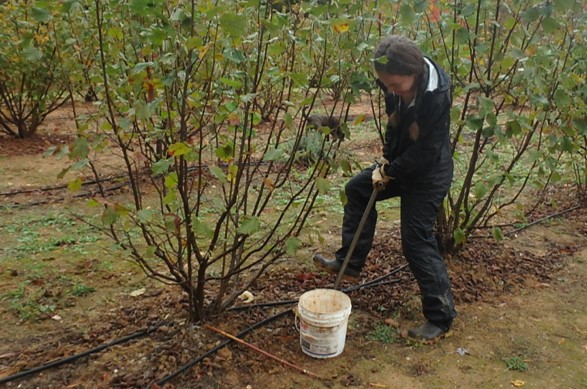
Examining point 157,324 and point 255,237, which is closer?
point 157,324

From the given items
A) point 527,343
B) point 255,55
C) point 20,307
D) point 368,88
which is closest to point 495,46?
point 368,88

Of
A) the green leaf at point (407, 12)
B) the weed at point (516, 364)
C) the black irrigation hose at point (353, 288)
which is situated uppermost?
the green leaf at point (407, 12)

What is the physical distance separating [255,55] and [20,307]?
2069 millimetres

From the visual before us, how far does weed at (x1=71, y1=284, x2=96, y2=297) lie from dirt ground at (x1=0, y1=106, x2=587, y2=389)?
44 millimetres

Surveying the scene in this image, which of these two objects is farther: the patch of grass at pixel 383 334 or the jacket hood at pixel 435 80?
the patch of grass at pixel 383 334

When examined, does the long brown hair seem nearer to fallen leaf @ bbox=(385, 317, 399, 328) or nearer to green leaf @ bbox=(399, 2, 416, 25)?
green leaf @ bbox=(399, 2, 416, 25)

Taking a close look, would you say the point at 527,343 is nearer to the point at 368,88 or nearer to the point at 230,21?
the point at 368,88

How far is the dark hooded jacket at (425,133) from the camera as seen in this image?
2785mm

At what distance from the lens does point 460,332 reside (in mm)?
3133

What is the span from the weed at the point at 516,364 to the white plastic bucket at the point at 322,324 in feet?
2.90

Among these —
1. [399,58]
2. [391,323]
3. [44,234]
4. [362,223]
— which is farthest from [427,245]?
[44,234]

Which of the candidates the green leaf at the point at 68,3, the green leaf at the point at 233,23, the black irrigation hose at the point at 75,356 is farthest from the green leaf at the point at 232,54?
the black irrigation hose at the point at 75,356

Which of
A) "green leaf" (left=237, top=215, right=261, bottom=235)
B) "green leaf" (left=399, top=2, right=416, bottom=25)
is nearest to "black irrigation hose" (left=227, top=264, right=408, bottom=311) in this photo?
"green leaf" (left=237, top=215, right=261, bottom=235)

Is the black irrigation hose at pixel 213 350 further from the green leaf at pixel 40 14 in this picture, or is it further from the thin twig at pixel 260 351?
the green leaf at pixel 40 14
